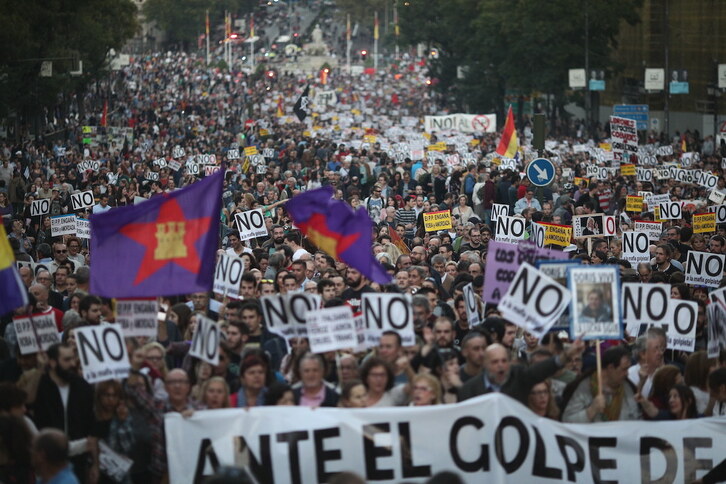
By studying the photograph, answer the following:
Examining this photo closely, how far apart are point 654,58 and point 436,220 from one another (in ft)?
163

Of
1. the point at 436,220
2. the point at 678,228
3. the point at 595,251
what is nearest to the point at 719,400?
the point at 595,251

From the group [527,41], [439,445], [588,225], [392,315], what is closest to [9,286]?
[392,315]

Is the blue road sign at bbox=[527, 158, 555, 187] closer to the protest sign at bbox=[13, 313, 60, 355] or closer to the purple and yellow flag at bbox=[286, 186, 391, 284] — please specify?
the purple and yellow flag at bbox=[286, 186, 391, 284]

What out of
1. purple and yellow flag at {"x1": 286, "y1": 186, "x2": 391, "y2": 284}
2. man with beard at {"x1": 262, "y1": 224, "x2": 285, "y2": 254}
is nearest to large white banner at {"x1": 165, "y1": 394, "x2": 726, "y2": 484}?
purple and yellow flag at {"x1": 286, "y1": 186, "x2": 391, "y2": 284}

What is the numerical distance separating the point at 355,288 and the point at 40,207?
11.1m

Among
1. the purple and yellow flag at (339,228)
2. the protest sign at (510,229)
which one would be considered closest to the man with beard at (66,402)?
the purple and yellow flag at (339,228)

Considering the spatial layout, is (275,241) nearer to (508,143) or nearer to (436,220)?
(436,220)

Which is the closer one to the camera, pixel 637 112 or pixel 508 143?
pixel 508 143

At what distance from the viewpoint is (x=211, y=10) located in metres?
159

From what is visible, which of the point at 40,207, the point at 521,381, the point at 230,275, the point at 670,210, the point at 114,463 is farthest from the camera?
the point at 40,207

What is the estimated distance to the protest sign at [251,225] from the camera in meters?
19.0

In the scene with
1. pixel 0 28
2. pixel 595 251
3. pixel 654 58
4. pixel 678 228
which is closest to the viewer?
pixel 595 251

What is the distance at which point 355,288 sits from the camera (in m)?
14.8

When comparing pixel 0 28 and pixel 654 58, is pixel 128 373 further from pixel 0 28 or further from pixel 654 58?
pixel 654 58
